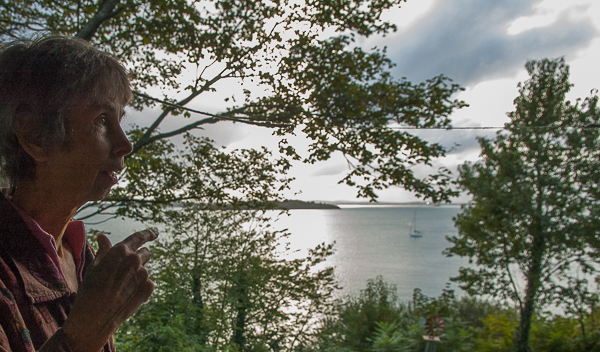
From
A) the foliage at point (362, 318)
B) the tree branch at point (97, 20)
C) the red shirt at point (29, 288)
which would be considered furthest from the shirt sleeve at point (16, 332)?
the foliage at point (362, 318)

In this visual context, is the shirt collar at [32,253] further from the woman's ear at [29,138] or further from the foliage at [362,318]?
the foliage at [362,318]

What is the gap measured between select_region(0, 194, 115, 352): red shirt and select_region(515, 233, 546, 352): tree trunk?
8690mm

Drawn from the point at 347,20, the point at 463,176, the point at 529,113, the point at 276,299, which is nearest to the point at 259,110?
the point at 347,20

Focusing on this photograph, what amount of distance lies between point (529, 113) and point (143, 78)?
A: 881 centimetres

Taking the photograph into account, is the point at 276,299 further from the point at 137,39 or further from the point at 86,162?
the point at 86,162

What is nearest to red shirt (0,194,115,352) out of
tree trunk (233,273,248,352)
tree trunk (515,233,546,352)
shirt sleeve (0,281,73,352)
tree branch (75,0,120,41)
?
shirt sleeve (0,281,73,352)

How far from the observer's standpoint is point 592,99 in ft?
26.6

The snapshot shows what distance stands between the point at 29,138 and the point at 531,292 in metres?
9.92

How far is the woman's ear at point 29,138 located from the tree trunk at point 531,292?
8794 mm

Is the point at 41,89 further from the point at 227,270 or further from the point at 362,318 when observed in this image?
the point at 362,318

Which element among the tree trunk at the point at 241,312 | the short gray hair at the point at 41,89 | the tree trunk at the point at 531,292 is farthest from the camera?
the tree trunk at the point at 531,292

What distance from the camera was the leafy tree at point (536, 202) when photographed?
7.76 metres

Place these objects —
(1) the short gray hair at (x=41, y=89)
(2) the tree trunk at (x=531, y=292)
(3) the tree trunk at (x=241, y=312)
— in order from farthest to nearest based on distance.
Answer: (2) the tree trunk at (x=531, y=292) < (3) the tree trunk at (x=241, y=312) < (1) the short gray hair at (x=41, y=89)

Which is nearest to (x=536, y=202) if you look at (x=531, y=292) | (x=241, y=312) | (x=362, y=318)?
(x=531, y=292)
